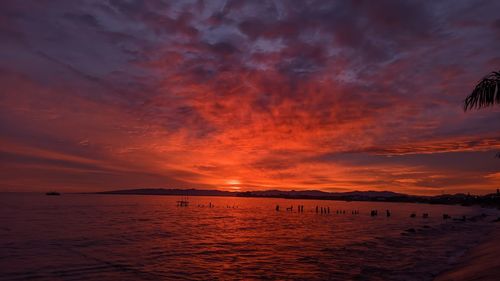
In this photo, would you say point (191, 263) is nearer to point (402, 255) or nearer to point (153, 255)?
point (153, 255)

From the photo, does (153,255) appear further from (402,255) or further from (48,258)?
(402,255)

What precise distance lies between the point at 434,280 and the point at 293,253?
41.0 feet

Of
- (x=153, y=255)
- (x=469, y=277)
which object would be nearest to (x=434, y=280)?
(x=469, y=277)

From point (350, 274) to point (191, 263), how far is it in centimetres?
1033

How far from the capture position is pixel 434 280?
17406mm

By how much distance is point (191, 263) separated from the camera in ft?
77.7

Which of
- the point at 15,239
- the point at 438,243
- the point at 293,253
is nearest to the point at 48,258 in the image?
the point at 15,239

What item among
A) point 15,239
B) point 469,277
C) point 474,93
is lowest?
point 15,239

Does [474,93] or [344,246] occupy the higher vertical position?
[474,93]

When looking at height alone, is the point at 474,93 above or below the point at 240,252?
above

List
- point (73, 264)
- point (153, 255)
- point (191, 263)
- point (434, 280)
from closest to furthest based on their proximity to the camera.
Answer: point (434, 280) → point (73, 264) → point (191, 263) → point (153, 255)

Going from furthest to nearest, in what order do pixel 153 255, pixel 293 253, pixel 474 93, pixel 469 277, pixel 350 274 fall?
pixel 293 253 < pixel 153 255 < pixel 350 274 < pixel 469 277 < pixel 474 93

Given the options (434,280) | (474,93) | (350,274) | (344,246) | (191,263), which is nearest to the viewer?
(474,93)

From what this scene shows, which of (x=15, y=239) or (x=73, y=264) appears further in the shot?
(x=15, y=239)
